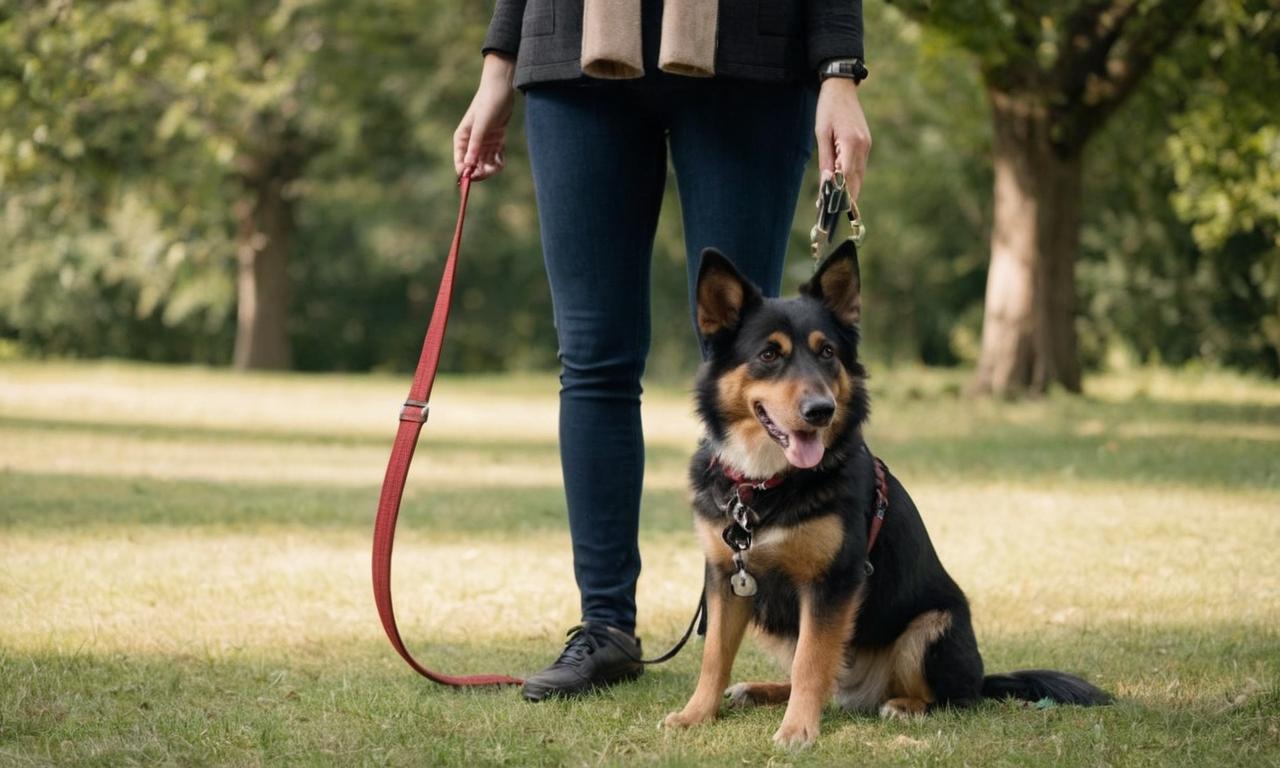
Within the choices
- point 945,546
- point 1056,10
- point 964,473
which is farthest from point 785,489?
point 1056,10

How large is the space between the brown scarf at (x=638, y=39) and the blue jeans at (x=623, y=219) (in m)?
0.13

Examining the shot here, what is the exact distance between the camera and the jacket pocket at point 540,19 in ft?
13.7

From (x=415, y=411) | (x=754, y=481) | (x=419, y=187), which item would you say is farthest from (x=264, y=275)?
(x=754, y=481)

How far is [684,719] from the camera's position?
12.5 ft

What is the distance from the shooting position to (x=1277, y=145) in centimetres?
1959

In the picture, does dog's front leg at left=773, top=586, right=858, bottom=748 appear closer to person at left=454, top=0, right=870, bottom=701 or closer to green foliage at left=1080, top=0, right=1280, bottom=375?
person at left=454, top=0, right=870, bottom=701

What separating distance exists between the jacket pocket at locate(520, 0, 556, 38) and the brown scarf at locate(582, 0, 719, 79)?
18 cm

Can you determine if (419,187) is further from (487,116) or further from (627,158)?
(627,158)

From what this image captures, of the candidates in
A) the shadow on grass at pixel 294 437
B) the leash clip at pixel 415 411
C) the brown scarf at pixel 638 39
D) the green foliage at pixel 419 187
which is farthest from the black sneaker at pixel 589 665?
the green foliage at pixel 419 187

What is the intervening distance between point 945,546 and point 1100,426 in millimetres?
6982

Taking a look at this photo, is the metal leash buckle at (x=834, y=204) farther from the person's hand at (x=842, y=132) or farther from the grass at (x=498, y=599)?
the grass at (x=498, y=599)

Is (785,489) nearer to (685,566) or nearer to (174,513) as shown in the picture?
(685,566)

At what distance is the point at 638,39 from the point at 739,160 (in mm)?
437

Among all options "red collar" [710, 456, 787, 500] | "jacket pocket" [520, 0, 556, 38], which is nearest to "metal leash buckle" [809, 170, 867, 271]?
"red collar" [710, 456, 787, 500]
